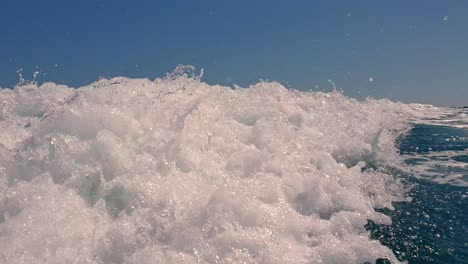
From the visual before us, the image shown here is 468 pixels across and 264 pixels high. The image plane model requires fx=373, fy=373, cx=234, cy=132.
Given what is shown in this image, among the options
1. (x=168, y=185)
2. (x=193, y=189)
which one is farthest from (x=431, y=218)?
(x=168, y=185)

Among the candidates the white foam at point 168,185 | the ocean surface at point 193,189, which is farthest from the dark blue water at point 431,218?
the white foam at point 168,185

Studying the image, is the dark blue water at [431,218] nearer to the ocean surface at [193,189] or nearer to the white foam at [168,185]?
the ocean surface at [193,189]

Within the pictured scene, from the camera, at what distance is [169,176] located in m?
6.31

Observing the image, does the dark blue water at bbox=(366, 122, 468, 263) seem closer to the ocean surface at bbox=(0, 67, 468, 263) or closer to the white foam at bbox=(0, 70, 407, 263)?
the ocean surface at bbox=(0, 67, 468, 263)

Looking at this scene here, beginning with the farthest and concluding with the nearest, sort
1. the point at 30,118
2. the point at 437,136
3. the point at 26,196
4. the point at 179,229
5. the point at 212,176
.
Result: 1. the point at 437,136
2. the point at 30,118
3. the point at 212,176
4. the point at 26,196
5. the point at 179,229

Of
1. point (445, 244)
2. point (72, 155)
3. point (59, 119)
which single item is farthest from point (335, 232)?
point (59, 119)

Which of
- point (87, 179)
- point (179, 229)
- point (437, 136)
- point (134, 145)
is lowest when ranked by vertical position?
point (179, 229)

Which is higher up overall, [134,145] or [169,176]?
[134,145]

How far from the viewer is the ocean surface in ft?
16.7

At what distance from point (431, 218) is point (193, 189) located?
4.24 metres

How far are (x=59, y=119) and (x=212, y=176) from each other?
316 centimetres

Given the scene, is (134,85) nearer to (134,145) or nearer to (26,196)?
(134,145)

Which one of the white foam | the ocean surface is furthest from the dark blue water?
the white foam

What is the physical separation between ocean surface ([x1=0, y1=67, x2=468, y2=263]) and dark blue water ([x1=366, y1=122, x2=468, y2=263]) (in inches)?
1.2
